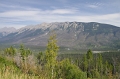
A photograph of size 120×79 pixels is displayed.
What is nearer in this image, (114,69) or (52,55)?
(52,55)

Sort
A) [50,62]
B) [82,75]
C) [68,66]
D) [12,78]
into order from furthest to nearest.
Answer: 1. [68,66]
2. [82,75]
3. [50,62]
4. [12,78]

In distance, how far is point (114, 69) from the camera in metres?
87.4

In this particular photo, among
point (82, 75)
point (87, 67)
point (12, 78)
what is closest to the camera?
point (12, 78)

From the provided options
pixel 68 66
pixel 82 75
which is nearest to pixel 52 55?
pixel 82 75

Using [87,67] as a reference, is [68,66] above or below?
above

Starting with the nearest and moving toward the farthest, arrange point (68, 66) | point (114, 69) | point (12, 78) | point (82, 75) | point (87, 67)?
point (12, 78) → point (82, 75) → point (68, 66) → point (114, 69) → point (87, 67)

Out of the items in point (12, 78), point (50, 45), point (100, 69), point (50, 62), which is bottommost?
point (100, 69)

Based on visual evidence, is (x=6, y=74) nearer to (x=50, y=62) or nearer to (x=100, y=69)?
(x=50, y=62)

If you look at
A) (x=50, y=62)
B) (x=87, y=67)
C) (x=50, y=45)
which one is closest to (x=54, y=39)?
(x=50, y=45)

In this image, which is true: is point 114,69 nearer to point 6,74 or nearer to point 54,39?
point 54,39

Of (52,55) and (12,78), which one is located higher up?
(12,78)

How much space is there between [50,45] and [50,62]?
3.57 metres

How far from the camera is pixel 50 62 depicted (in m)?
38.2

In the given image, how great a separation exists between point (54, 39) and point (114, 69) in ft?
182
